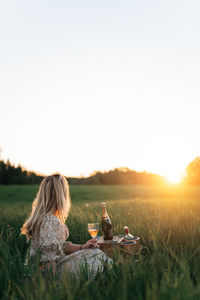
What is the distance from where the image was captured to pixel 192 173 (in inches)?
1770

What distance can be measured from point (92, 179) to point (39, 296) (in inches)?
1788

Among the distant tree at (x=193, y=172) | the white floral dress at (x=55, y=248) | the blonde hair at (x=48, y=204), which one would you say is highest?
the distant tree at (x=193, y=172)

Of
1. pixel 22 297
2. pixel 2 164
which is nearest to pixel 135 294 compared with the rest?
pixel 22 297

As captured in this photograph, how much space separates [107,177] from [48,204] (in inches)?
1753

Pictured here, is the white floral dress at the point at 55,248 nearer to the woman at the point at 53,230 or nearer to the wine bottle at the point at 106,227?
the woman at the point at 53,230

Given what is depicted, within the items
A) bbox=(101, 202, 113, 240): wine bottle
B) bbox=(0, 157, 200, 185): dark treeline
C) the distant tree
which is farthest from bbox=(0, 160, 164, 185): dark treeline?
bbox=(101, 202, 113, 240): wine bottle

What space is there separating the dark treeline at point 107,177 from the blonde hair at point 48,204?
1512 inches

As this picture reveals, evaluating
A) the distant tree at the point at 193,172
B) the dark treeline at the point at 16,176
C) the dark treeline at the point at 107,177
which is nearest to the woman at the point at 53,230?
the dark treeline at the point at 107,177

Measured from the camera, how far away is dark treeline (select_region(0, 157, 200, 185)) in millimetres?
44625

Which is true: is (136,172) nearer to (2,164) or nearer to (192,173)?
(192,173)

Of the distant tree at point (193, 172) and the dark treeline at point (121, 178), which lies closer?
the distant tree at point (193, 172)

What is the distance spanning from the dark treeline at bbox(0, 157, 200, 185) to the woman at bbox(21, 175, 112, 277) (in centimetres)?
3840

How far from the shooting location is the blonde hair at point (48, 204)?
425 cm

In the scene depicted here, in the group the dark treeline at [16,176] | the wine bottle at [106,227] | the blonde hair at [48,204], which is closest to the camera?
the blonde hair at [48,204]
